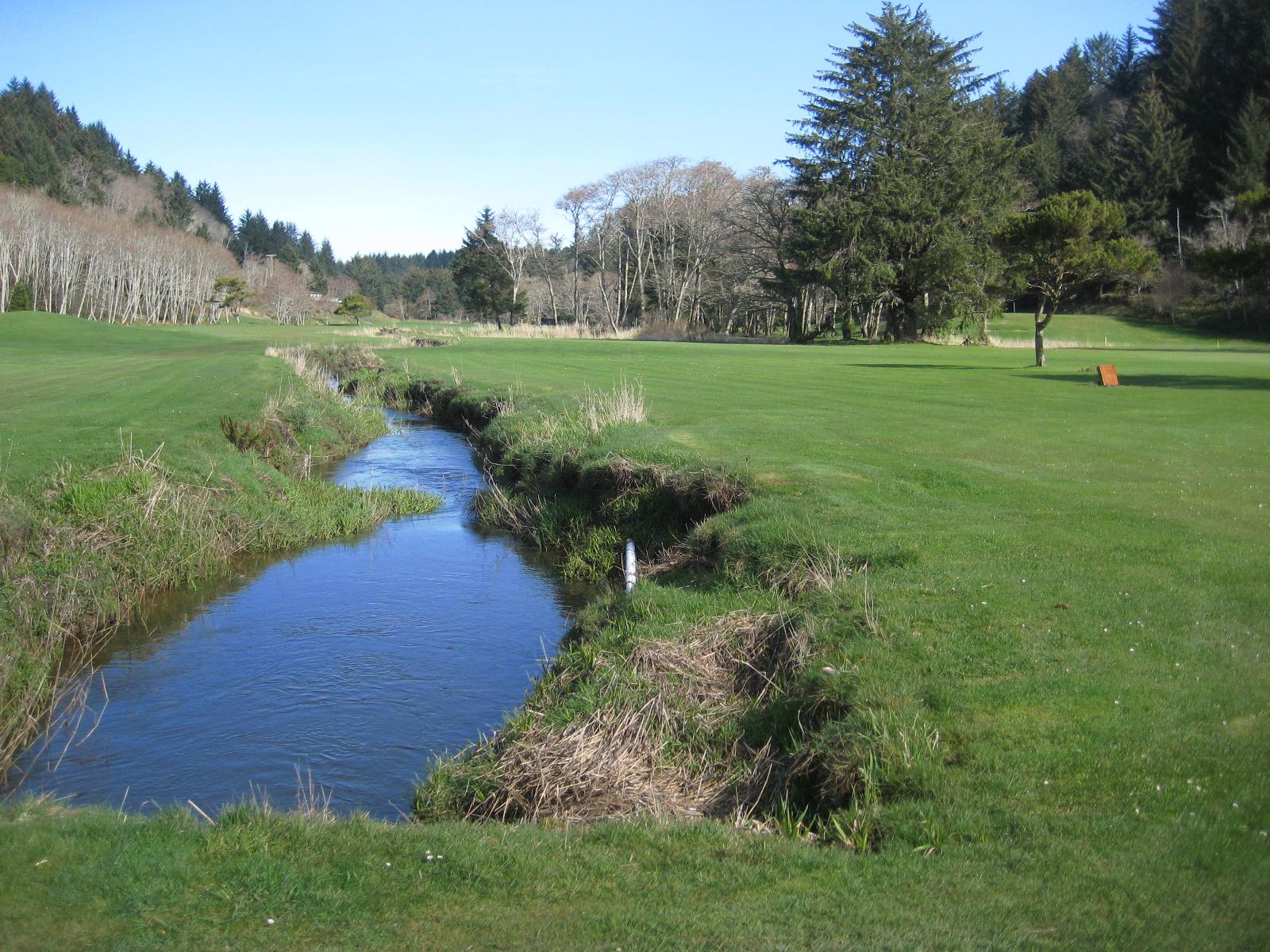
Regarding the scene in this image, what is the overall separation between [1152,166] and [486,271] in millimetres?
54443

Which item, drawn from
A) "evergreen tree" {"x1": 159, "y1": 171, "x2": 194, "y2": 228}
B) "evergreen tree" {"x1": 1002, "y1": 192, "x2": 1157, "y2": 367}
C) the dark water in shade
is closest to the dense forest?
"evergreen tree" {"x1": 1002, "y1": 192, "x2": 1157, "y2": 367}

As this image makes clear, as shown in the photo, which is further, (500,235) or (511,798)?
(500,235)

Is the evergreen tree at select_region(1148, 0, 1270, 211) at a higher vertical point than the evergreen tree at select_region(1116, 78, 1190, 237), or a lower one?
higher

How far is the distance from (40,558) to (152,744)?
3944mm

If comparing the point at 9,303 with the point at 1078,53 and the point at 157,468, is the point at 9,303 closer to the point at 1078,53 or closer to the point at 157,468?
the point at 157,468

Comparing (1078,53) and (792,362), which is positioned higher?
(1078,53)

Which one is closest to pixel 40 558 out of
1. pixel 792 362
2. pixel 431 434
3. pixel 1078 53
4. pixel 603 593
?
pixel 603 593

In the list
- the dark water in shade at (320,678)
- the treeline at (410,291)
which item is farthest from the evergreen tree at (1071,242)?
the treeline at (410,291)

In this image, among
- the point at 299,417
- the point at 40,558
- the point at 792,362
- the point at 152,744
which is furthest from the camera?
the point at 792,362

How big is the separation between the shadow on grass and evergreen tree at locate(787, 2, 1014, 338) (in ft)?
85.3

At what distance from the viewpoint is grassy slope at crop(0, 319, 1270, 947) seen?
15.3 feet

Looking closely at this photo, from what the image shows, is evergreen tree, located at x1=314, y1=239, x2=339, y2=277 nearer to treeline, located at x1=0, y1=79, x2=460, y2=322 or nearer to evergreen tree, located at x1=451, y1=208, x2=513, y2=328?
treeline, located at x1=0, y1=79, x2=460, y2=322

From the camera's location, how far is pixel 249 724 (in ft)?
31.8

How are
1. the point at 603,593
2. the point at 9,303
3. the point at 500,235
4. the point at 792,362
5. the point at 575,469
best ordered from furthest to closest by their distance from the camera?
the point at 500,235
the point at 9,303
the point at 792,362
the point at 575,469
the point at 603,593
